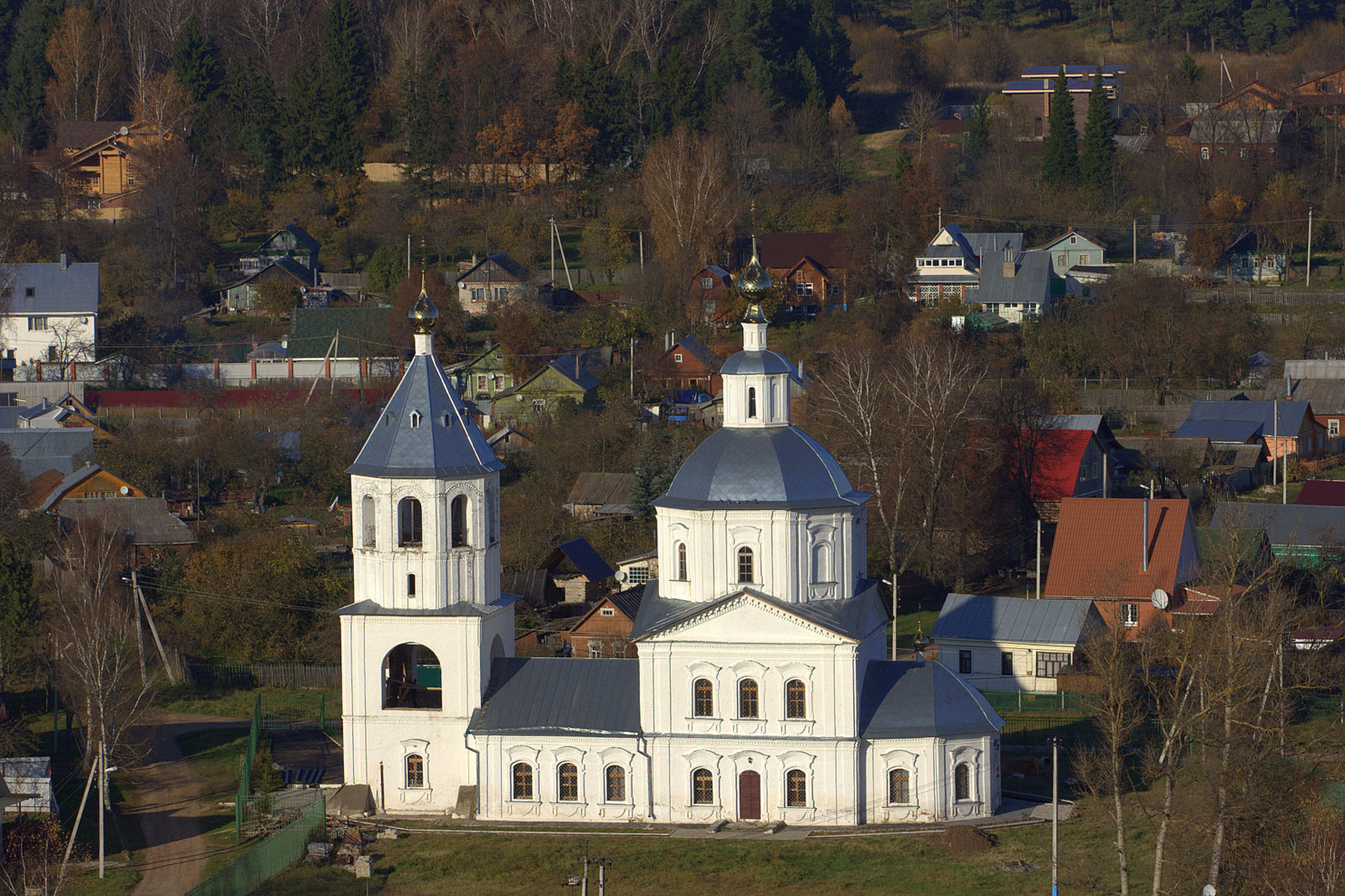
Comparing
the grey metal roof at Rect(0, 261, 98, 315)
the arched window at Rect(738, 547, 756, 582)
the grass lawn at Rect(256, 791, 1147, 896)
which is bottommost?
the grass lawn at Rect(256, 791, 1147, 896)

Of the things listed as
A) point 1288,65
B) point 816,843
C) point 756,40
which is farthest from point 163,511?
point 1288,65

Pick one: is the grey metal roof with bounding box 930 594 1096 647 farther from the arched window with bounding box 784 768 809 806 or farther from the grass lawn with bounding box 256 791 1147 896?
the arched window with bounding box 784 768 809 806

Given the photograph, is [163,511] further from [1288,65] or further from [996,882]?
[1288,65]

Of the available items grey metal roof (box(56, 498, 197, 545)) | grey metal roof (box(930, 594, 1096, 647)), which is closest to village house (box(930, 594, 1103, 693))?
grey metal roof (box(930, 594, 1096, 647))

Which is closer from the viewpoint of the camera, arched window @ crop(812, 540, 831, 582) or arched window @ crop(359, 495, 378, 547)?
arched window @ crop(812, 540, 831, 582)

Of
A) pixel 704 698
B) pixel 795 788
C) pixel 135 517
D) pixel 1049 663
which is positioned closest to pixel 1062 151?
pixel 1049 663

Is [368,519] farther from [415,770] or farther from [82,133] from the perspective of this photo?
[82,133]

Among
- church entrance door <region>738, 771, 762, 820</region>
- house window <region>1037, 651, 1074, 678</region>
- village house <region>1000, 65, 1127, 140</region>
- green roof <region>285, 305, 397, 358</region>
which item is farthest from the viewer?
village house <region>1000, 65, 1127, 140</region>

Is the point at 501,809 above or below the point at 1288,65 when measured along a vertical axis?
below
